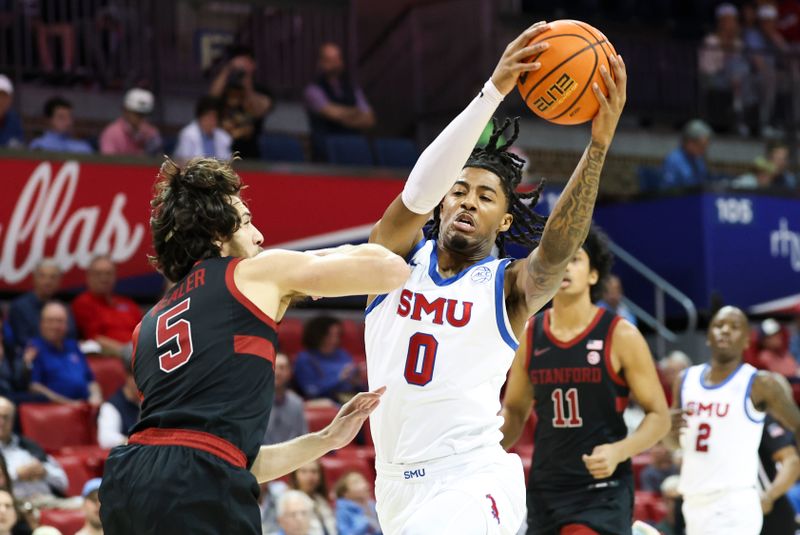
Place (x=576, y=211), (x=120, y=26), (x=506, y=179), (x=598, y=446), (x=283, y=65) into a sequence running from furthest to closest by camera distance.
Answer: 1. (x=283, y=65)
2. (x=120, y=26)
3. (x=598, y=446)
4. (x=506, y=179)
5. (x=576, y=211)

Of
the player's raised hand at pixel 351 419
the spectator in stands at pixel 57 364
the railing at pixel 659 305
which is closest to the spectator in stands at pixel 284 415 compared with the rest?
the spectator in stands at pixel 57 364

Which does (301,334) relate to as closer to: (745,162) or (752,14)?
(745,162)

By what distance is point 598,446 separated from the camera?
21.2 ft

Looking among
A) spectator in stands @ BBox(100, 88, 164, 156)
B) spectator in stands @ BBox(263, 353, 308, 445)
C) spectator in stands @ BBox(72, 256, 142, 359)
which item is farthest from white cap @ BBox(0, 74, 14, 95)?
spectator in stands @ BBox(263, 353, 308, 445)

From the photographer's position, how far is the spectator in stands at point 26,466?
8.96 m

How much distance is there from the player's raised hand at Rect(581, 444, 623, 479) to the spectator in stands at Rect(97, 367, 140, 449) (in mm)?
4307

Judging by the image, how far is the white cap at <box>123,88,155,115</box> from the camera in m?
12.4

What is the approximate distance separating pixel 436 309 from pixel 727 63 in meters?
13.2

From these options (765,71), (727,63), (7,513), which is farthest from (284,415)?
(765,71)

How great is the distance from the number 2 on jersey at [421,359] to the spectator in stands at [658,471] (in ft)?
21.6

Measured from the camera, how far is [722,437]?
7.95 m

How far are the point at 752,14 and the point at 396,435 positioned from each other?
48.8ft

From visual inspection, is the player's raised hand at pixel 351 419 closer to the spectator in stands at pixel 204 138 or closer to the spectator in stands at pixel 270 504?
the spectator in stands at pixel 270 504

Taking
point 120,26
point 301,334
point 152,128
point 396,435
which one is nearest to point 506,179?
point 396,435
